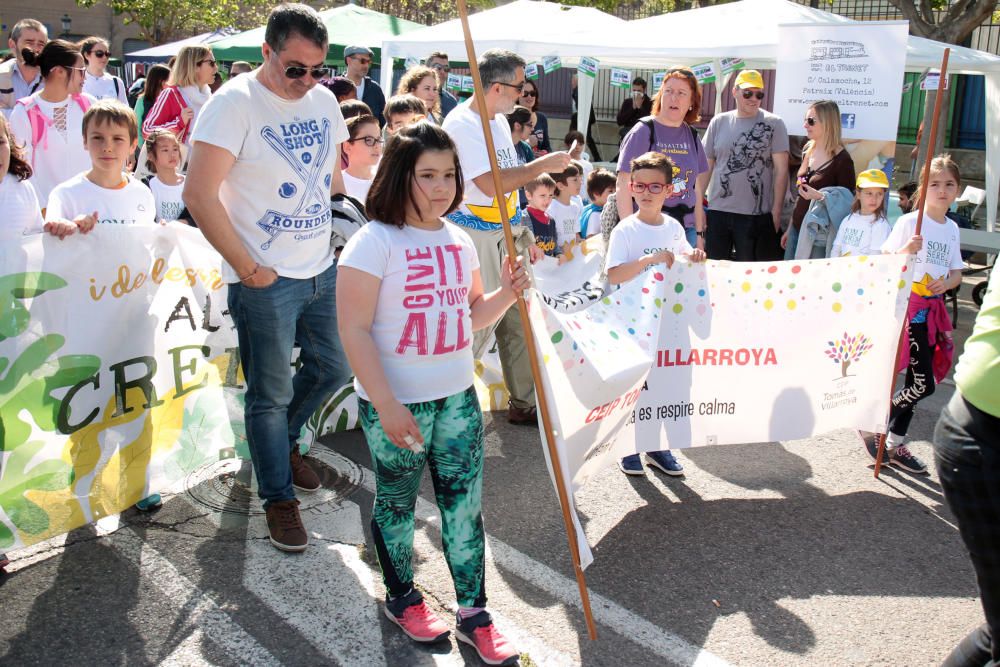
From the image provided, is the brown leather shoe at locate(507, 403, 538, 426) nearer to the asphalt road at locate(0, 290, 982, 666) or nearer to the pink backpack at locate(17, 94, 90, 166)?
the asphalt road at locate(0, 290, 982, 666)

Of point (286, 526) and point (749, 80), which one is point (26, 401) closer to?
A: point (286, 526)

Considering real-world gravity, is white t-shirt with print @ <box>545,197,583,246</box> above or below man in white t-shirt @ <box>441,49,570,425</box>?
below

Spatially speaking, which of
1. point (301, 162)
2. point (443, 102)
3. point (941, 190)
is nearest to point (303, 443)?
point (301, 162)

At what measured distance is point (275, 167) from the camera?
11.6ft

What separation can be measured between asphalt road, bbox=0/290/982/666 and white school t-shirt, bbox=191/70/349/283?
1.15 meters

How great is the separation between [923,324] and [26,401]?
4199 mm

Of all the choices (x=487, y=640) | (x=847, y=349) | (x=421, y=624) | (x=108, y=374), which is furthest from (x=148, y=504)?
(x=847, y=349)

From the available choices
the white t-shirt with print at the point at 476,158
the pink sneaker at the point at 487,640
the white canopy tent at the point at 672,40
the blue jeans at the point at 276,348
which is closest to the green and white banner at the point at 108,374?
the blue jeans at the point at 276,348

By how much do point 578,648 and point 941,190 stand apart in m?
3.35

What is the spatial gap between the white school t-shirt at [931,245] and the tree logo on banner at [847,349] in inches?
24.0

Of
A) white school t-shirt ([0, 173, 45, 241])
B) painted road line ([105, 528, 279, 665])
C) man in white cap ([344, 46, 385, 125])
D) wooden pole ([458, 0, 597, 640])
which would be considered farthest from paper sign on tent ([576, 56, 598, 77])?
painted road line ([105, 528, 279, 665])

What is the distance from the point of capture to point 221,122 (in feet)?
11.0

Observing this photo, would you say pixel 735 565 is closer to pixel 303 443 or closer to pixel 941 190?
pixel 303 443

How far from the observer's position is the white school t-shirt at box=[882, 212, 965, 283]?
4.86m
